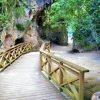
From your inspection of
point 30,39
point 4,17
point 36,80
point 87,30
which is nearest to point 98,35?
point 87,30

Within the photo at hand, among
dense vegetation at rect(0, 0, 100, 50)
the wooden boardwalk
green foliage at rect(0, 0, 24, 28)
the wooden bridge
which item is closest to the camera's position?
the wooden bridge

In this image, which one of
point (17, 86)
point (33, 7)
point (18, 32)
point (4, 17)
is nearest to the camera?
point (17, 86)

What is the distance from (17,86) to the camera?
7758 millimetres

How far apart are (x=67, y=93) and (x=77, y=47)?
18.7 meters

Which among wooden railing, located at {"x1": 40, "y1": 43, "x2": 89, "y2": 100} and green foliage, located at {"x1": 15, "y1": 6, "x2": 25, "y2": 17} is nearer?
wooden railing, located at {"x1": 40, "y1": 43, "x2": 89, "y2": 100}

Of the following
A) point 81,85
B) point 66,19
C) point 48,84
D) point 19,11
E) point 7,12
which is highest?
point 19,11

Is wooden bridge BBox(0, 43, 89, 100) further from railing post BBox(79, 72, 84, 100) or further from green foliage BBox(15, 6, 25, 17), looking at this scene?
green foliage BBox(15, 6, 25, 17)

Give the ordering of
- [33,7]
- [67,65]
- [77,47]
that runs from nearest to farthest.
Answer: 1. [67,65]
2. [33,7]
3. [77,47]

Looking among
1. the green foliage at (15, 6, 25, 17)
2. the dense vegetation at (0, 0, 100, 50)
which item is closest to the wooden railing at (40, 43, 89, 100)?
the dense vegetation at (0, 0, 100, 50)

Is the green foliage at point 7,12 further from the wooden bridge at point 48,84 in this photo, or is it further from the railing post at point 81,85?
the railing post at point 81,85

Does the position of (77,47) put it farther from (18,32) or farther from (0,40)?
(0,40)

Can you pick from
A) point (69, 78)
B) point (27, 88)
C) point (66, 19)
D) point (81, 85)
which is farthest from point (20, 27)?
point (81, 85)

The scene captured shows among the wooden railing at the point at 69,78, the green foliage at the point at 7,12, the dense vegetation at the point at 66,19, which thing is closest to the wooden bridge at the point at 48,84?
the wooden railing at the point at 69,78

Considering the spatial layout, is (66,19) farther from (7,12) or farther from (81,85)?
(81,85)
